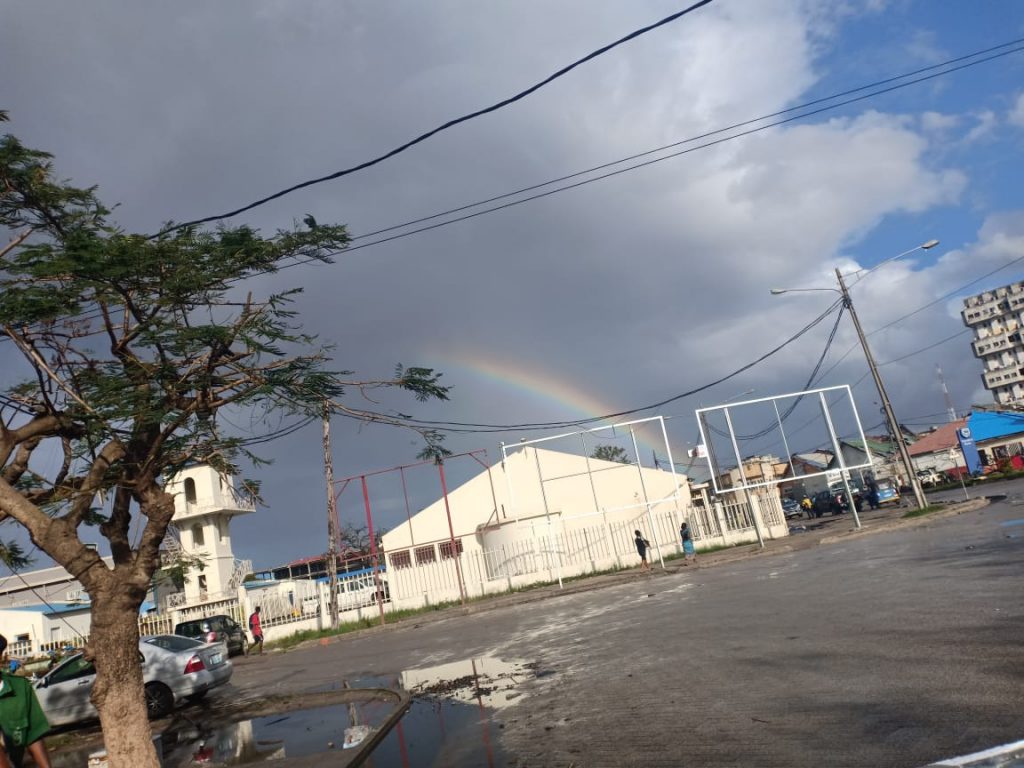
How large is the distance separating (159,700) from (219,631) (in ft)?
44.3

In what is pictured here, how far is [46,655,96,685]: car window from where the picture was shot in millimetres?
13531

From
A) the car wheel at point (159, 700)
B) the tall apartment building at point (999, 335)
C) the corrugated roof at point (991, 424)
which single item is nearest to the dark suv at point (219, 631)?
the car wheel at point (159, 700)

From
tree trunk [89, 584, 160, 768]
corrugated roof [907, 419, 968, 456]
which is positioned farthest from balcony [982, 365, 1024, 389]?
tree trunk [89, 584, 160, 768]

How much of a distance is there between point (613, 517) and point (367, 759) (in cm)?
3869

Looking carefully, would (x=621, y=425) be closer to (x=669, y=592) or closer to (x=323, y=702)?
(x=669, y=592)

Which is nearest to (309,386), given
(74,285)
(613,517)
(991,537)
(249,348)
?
(249,348)

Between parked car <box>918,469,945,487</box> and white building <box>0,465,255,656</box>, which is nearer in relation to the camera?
white building <box>0,465,255,656</box>

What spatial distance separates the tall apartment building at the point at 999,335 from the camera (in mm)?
119062

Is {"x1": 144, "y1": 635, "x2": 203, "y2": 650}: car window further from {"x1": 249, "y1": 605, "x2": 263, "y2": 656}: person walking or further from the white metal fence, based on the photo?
the white metal fence

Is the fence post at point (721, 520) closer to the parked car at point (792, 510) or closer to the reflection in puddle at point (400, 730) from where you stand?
the reflection in puddle at point (400, 730)

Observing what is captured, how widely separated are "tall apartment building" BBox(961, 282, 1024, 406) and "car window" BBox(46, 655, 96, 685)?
131 meters

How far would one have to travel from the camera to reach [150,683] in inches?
516

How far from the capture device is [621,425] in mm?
Result: 26906

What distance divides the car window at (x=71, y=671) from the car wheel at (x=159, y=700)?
131 cm
